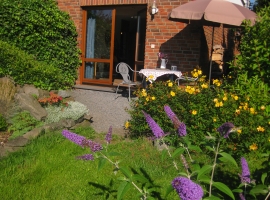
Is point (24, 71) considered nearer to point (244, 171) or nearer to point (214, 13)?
point (214, 13)

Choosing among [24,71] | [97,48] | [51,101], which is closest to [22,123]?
[51,101]

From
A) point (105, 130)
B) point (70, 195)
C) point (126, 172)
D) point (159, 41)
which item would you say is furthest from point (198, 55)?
point (126, 172)

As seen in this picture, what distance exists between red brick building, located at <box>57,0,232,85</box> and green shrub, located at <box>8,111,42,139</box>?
4039mm

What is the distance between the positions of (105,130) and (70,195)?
2.69 metres

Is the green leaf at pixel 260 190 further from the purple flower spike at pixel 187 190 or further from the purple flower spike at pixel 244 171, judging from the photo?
the purple flower spike at pixel 187 190

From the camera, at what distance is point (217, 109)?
4953 millimetres

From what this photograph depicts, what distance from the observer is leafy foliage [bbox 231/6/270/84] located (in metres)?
5.25

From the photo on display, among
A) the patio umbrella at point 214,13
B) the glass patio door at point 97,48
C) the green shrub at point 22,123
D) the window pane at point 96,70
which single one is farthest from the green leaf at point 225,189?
the window pane at point 96,70

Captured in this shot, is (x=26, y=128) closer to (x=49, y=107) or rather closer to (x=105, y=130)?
(x=49, y=107)

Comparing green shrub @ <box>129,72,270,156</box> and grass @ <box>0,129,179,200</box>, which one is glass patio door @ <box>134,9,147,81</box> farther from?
grass @ <box>0,129,179,200</box>

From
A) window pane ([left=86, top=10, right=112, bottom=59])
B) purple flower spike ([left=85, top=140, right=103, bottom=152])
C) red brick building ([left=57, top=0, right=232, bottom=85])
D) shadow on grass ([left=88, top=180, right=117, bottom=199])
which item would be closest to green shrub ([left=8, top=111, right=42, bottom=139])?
shadow on grass ([left=88, top=180, right=117, bottom=199])

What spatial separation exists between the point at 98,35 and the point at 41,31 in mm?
1925

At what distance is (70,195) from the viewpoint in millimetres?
3676

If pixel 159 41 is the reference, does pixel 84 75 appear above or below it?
below
